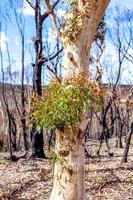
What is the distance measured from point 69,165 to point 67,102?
2.18ft

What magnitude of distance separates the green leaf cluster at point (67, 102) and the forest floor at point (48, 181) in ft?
5.28

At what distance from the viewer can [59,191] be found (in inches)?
179

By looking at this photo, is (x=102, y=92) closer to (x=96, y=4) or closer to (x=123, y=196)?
(x=96, y=4)

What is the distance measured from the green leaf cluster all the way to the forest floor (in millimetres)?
1609

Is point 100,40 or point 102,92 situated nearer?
point 102,92

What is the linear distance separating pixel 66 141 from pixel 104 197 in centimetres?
229

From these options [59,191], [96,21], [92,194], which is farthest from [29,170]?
[96,21]

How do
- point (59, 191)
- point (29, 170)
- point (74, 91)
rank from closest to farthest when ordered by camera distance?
point (74, 91), point (59, 191), point (29, 170)

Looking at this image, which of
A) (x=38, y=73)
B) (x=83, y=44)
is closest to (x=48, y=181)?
(x=83, y=44)

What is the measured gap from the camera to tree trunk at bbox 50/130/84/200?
4465 mm

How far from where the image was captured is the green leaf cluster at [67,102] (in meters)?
4.27

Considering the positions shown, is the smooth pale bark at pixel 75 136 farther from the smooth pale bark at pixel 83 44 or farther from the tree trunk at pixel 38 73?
the tree trunk at pixel 38 73

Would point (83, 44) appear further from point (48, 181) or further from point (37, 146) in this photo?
point (37, 146)

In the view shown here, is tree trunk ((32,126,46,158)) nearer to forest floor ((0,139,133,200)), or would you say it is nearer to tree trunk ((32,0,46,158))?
tree trunk ((32,0,46,158))
